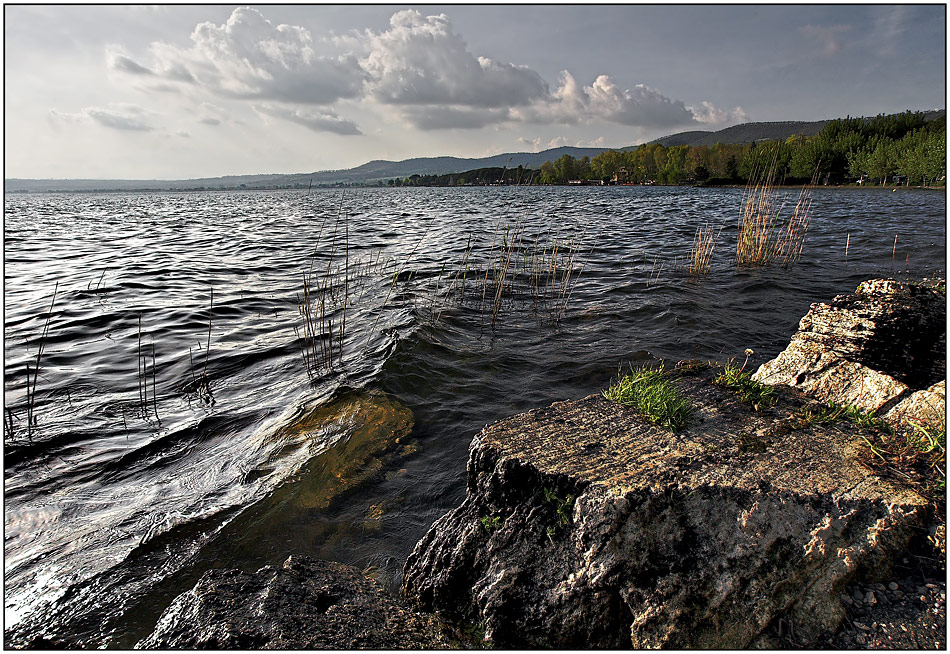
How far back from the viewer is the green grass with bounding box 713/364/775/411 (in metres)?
3.60

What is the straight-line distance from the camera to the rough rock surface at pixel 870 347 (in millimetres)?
3807

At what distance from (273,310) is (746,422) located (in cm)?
998

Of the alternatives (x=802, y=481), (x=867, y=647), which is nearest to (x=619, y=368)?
(x=802, y=481)

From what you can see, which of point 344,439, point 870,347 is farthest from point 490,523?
point 870,347

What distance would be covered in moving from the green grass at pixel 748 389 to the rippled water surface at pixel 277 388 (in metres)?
2.54

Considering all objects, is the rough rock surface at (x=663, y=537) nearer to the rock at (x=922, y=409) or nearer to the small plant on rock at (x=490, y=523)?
the small plant on rock at (x=490, y=523)

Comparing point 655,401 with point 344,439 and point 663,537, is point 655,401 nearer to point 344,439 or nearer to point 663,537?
point 663,537

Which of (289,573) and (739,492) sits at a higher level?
(739,492)

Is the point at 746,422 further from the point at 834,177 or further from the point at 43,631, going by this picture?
the point at 834,177

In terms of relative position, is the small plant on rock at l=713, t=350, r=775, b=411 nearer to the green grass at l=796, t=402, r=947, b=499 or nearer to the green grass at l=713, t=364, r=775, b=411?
the green grass at l=713, t=364, r=775, b=411

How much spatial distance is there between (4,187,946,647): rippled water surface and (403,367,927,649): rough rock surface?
3.63 ft

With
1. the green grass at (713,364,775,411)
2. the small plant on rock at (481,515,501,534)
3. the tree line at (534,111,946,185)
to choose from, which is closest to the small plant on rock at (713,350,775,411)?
the green grass at (713,364,775,411)

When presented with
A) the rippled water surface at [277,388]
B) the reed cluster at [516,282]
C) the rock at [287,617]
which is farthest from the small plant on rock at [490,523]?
the reed cluster at [516,282]

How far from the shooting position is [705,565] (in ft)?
7.69
